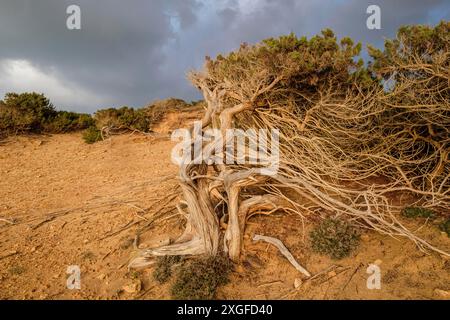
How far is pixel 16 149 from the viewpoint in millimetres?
11836

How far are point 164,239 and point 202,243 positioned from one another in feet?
3.02

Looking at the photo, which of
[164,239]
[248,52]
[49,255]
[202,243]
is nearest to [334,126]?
[248,52]

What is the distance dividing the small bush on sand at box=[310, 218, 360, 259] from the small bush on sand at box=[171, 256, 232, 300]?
1745 millimetres

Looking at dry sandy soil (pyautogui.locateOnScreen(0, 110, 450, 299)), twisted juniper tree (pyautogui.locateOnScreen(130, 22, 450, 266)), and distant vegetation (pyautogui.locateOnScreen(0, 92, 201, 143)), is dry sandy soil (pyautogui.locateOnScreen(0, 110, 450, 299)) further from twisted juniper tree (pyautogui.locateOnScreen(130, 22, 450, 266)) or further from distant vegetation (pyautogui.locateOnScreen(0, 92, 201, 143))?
distant vegetation (pyautogui.locateOnScreen(0, 92, 201, 143))

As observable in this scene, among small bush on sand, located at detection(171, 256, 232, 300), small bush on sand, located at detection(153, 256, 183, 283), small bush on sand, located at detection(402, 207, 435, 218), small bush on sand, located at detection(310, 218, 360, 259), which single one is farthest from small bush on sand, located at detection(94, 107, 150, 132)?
small bush on sand, located at detection(402, 207, 435, 218)

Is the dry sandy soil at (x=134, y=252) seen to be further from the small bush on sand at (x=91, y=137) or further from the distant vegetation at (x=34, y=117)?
the distant vegetation at (x=34, y=117)

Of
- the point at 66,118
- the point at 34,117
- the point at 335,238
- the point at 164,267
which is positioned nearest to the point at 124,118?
the point at 66,118

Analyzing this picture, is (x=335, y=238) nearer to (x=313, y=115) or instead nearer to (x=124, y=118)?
(x=313, y=115)

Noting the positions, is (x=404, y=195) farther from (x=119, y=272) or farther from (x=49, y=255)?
(x=49, y=255)

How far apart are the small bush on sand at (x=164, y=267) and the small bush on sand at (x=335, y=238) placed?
98.3 inches

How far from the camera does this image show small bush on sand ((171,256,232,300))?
470 cm

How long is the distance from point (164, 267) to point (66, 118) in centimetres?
1231

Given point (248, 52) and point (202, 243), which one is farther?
point (248, 52)

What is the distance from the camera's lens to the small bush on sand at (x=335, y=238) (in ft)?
18.1
